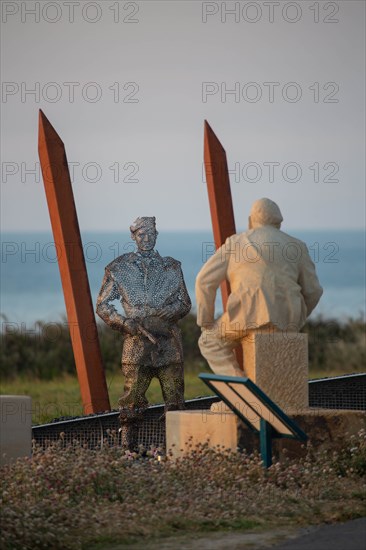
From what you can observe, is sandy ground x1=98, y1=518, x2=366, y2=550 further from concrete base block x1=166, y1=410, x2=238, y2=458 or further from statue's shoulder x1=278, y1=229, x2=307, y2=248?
statue's shoulder x1=278, y1=229, x2=307, y2=248

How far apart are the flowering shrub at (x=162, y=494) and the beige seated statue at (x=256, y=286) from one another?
2.92ft

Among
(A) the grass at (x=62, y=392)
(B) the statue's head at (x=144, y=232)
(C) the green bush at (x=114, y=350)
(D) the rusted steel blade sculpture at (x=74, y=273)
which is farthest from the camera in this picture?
(C) the green bush at (x=114, y=350)

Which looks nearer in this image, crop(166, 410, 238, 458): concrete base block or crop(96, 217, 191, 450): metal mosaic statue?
crop(166, 410, 238, 458): concrete base block

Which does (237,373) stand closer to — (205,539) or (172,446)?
(172,446)

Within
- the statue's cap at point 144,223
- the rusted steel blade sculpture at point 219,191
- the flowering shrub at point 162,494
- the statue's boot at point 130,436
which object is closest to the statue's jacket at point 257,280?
the flowering shrub at point 162,494

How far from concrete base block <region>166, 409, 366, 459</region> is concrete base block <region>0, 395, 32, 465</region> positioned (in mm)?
994

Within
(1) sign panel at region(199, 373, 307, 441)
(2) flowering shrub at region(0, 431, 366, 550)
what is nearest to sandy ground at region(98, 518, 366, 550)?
(2) flowering shrub at region(0, 431, 366, 550)

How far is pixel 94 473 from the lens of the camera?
27.6 feet

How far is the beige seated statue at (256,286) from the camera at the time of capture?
32.2ft

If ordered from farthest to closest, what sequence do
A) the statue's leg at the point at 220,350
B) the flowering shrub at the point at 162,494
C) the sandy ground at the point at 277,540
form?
the statue's leg at the point at 220,350
the flowering shrub at the point at 162,494
the sandy ground at the point at 277,540

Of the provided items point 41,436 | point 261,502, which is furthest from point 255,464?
point 41,436

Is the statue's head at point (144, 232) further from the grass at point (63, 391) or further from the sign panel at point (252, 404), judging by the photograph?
the grass at point (63, 391)

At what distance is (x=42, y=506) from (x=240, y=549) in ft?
3.89

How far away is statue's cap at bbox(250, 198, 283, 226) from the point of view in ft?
33.0
